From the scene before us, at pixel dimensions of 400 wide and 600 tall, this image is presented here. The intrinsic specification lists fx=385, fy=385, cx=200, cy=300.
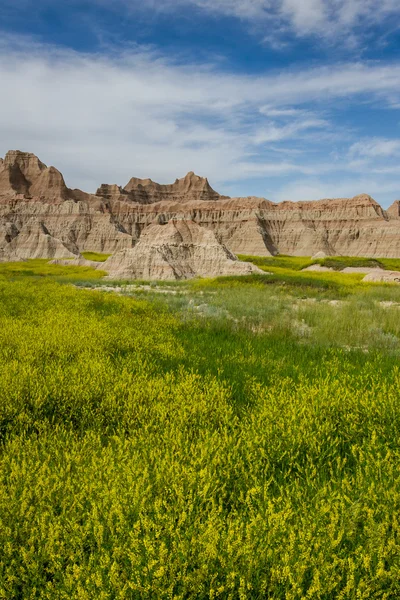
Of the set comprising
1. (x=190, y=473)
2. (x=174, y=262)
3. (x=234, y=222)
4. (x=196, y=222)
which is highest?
(x=234, y=222)

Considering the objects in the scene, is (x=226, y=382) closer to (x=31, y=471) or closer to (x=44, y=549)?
(x=31, y=471)

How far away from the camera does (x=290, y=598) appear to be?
1.81 metres

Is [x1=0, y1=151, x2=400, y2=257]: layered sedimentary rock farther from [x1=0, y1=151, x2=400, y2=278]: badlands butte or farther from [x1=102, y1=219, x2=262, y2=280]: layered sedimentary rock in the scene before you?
[x1=102, y1=219, x2=262, y2=280]: layered sedimentary rock

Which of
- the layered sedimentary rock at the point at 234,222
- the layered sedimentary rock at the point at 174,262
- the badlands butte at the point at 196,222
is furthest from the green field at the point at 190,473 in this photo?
the layered sedimentary rock at the point at 234,222

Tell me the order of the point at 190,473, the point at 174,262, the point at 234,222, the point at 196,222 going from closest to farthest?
1. the point at 190,473
2. the point at 174,262
3. the point at 196,222
4. the point at 234,222

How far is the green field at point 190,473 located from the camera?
79.1 inches

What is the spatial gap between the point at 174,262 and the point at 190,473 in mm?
49791

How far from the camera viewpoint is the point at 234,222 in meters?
126

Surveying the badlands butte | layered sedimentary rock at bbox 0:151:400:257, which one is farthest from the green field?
layered sedimentary rock at bbox 0:151:400:257

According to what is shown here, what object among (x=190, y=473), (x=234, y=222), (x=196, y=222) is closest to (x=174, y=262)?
(x=190, y=473)

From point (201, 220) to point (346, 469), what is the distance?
129 m

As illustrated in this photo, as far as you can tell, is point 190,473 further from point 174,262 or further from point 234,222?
point 234,222

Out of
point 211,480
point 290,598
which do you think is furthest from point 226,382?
point 290,598

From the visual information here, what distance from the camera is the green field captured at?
201 centimetres
